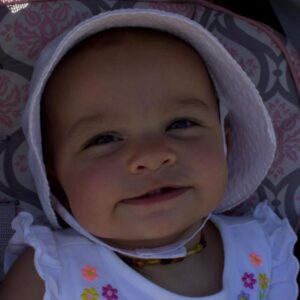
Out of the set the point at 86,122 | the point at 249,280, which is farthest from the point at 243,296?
the point at 86,122

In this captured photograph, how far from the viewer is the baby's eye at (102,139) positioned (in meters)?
1.52

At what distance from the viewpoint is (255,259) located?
5.55ft

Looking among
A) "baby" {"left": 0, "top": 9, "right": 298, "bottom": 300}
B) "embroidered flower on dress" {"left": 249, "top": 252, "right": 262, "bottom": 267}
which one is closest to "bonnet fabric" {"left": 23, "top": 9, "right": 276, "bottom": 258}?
"baby" {"left": 0, "top": 9, "right": 298, "bottom": 300}

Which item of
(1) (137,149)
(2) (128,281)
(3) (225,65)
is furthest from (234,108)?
(2) (128,281)

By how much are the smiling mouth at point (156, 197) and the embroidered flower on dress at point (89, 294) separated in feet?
0.62

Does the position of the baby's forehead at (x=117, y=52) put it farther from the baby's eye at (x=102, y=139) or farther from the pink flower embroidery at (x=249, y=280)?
the pink flower embroidery at (x=249, y=280)

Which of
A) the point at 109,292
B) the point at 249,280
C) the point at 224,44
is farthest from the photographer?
the point at 224,44

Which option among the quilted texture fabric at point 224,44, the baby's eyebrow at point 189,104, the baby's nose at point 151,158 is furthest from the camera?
the quilted texture fabric at point 224,44

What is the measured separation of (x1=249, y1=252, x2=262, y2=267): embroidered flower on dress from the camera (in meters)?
1.68

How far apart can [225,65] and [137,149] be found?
10.7 inches

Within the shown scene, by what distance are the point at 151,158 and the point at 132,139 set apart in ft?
0.27

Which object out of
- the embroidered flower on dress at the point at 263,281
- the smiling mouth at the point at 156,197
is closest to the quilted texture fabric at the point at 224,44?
the embroidered flower on dress at the point at 263,281

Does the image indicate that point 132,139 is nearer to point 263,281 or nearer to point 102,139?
point 102,139

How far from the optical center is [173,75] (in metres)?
1.54
